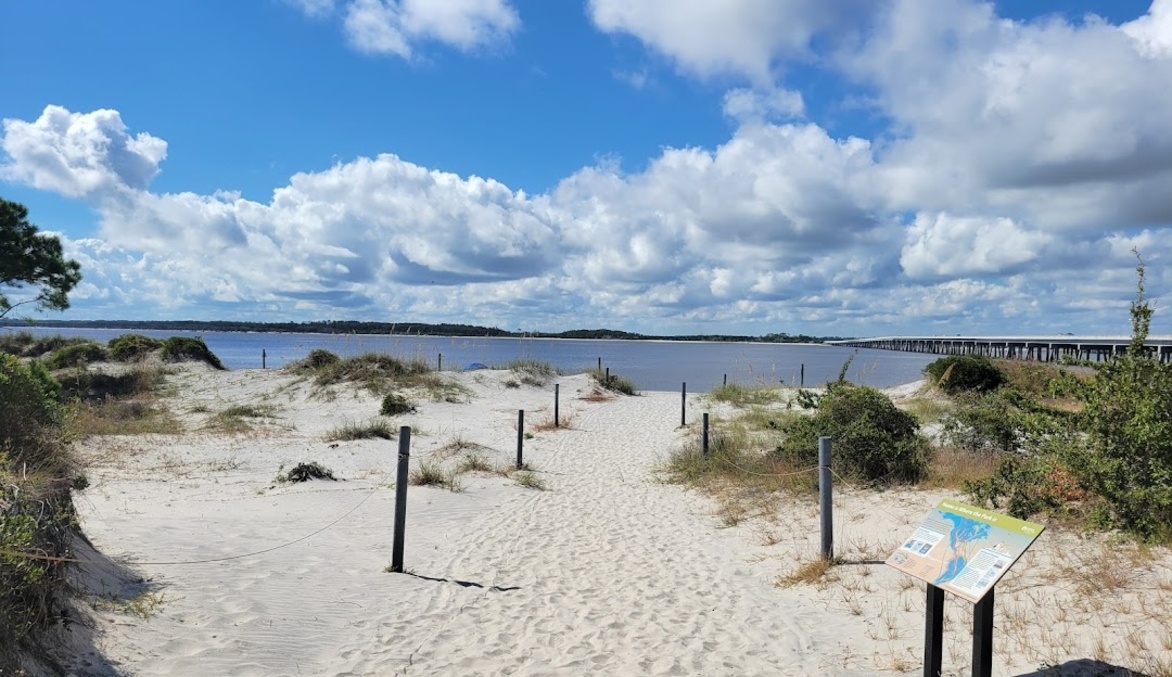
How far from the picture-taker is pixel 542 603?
665cm

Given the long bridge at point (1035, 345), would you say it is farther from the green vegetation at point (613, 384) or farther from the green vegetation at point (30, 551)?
the green vegetation at point (30, 551)

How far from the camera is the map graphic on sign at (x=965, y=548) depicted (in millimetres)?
3748

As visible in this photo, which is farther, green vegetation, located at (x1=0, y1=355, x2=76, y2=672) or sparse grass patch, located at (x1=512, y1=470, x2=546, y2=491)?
sparse grass patch, located at (x1=512, y1=470, x2=546, y2=491)

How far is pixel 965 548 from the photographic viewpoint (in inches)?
160

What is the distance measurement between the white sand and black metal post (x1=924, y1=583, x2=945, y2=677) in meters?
0.60

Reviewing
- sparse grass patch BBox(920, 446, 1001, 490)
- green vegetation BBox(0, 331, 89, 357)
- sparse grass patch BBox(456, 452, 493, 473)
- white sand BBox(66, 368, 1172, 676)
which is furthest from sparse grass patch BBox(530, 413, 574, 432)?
green vegetation BBox(0, 331, 89, 357)

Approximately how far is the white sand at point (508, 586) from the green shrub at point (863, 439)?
73 centimetres

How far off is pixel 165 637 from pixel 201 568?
1686 millimetres

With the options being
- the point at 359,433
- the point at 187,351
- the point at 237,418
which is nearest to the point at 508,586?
the point at 359,433

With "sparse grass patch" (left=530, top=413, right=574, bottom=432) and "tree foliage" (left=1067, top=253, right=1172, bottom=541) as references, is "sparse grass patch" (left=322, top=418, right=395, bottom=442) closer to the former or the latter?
"sparse grass patch" (left=530, top=413, right=574, bottom=432)

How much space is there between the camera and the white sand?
506 cm

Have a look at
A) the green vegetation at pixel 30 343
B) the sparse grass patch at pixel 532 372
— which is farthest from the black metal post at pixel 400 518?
the green vegetation at pixel 30 343

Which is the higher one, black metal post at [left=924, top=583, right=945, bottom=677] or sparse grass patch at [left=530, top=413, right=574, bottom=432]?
black metal post at [left=924, top=583, right=945, bottom=677]

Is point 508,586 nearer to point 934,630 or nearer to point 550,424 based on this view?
point 934,630
